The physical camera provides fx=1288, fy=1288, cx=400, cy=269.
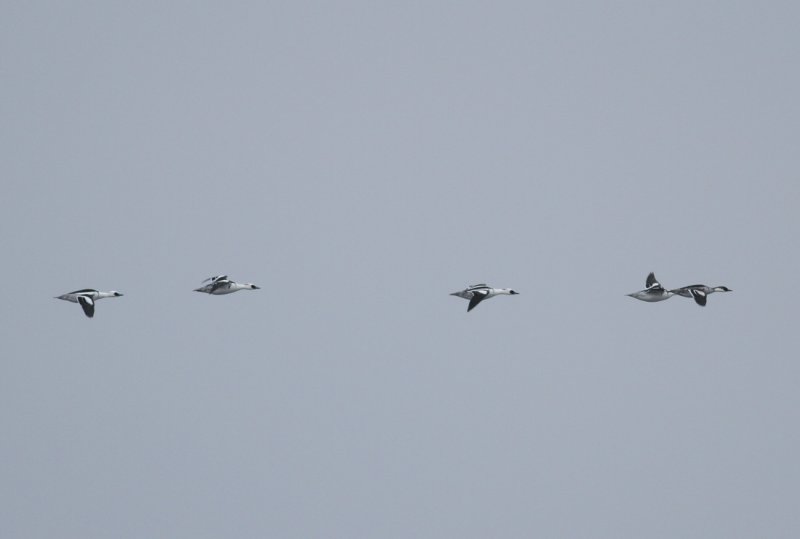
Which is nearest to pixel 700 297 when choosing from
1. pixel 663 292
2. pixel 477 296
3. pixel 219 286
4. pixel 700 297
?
pixel 700 297

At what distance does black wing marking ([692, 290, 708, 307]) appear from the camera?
352 ft

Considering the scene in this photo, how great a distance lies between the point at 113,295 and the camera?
111188 mm

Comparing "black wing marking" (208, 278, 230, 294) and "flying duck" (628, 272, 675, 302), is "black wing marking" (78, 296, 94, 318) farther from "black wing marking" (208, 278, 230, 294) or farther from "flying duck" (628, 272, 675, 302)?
"flying duck" (628, 272, 675, 302)

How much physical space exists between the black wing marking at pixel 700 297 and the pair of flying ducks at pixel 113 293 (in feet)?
124

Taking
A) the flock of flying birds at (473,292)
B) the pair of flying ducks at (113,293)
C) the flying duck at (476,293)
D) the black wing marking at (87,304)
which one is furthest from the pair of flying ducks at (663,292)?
the black wing marking at (87,304)

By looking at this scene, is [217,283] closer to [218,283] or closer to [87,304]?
[218,283]

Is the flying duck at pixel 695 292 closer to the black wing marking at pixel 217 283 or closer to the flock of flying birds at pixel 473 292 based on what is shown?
the flock of flying birds at pixel 473 292

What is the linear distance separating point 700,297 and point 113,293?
50200 mm

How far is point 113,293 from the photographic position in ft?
366

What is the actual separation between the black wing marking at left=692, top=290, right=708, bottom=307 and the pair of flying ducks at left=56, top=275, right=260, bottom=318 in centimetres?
3783

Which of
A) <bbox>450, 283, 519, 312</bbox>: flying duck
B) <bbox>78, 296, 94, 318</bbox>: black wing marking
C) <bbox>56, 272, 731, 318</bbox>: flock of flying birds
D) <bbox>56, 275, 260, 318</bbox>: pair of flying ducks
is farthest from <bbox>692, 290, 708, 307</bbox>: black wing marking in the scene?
<bbox>78, 296, 94, 318</bbox>: black wing marking

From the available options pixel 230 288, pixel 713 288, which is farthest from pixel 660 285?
pixel 230 288

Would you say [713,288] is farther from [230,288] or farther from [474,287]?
[230,288]

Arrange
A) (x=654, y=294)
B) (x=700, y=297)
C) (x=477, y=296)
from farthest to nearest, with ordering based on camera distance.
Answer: (x=654, y=294), (x=477, y=296), (x=700, y=297)
